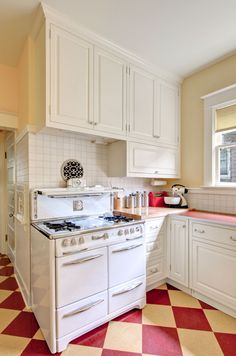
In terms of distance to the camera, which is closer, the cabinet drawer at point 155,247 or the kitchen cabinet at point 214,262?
the kitchen cabinet at point 214,262

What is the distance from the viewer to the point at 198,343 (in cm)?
156

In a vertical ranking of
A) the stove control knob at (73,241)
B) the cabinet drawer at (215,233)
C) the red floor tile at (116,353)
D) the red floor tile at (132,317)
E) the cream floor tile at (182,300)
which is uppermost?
the stove control knob at (73,241)

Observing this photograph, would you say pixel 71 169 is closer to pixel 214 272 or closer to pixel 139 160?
pixel 139 160

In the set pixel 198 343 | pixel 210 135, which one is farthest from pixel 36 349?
pixel 210 135

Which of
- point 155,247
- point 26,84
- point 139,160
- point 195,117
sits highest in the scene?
point 26,84

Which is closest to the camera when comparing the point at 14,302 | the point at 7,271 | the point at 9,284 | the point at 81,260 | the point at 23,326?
the point at 81,260

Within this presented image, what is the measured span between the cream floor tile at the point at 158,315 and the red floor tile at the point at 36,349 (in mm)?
830

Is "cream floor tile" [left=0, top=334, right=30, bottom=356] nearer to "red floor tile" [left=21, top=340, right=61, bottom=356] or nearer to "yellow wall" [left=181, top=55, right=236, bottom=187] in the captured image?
"red floor tile" [left=21, top=340, right=61, bottom=356]

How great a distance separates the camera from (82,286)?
160cm

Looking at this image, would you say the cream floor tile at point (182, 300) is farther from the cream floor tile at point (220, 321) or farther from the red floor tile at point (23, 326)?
the red floor tile at point (23, 326)

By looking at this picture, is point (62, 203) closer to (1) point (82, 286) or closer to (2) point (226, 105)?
(1) point (82, 286)

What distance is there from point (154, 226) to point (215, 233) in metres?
0.62

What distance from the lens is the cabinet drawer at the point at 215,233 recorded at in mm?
1859

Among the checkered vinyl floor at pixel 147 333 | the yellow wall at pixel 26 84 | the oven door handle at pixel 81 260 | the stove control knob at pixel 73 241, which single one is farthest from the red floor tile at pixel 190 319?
the yellow wall at pixel 26 84
